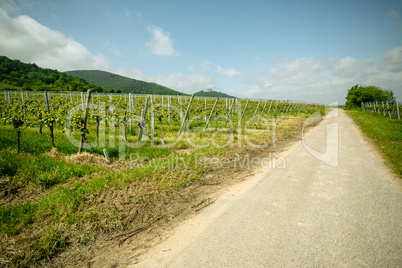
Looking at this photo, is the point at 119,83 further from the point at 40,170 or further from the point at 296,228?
the point at 296,228

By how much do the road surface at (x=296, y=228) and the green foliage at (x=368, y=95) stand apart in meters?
65.8

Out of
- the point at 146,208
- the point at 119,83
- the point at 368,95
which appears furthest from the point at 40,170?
the point at 119,83

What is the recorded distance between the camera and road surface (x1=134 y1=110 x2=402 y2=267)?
7.22ft

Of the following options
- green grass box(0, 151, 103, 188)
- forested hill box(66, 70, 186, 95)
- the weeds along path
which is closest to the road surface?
the weeds along path

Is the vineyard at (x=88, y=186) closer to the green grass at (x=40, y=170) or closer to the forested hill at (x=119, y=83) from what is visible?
the green grass at (x=40, y=170)

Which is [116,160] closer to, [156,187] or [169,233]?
[156,187]

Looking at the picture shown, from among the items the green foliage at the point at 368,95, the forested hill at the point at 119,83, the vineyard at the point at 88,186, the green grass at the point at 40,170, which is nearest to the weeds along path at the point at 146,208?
the vineyard at the point at 88,186

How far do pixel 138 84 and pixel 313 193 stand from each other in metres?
153

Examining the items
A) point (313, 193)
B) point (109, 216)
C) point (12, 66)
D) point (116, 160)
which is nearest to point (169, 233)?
point (109, 216)

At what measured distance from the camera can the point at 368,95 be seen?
5175 centimetres

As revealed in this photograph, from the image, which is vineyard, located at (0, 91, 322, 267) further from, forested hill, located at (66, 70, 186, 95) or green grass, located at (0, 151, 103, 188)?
forested hill, located at (66, 70, 186, 95)

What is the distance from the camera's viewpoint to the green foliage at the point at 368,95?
51.9 m

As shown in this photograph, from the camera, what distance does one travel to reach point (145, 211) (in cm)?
325

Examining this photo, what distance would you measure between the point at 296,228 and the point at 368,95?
69.7 m
